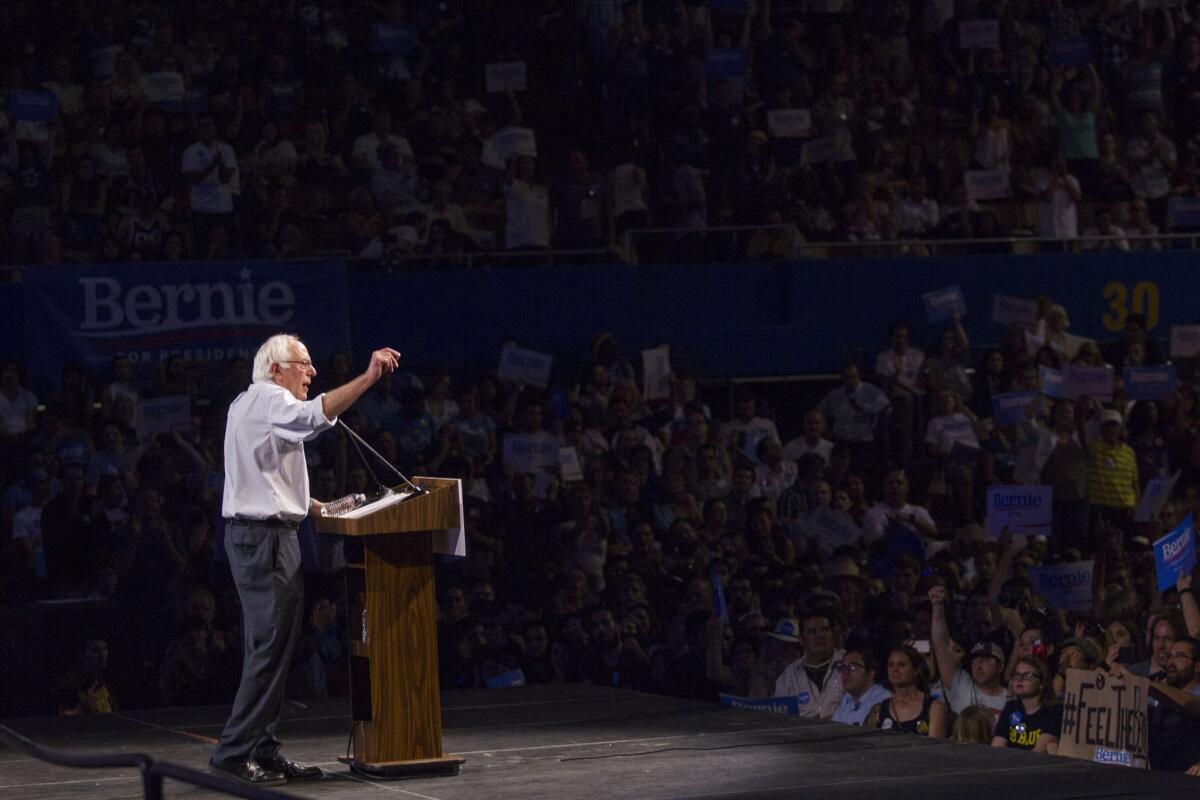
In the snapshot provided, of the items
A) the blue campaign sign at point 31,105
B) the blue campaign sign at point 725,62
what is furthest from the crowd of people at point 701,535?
the blue campaign sign at point 725,62

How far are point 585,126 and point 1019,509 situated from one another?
6.37m

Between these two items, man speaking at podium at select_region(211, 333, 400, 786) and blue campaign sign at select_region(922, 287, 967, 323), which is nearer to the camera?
man speaking at podium at select_region(211, 333, 400, 786)

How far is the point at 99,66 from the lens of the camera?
16500mm

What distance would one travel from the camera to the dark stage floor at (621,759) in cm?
735

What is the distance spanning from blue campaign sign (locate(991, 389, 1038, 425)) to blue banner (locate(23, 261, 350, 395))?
489cm

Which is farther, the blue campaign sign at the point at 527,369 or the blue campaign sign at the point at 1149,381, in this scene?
the blue campaign sign at the point at 1149,381

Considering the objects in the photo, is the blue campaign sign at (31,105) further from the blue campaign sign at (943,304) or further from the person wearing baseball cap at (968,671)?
the person wearing baseball cap at (968,671)

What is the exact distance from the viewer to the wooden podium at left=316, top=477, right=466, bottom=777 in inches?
298

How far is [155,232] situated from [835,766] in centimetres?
900

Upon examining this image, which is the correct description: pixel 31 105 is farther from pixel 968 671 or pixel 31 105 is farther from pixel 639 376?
pixel 968 671

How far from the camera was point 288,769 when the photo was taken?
7.54 meters

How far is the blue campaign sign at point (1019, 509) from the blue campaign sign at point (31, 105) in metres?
7.60

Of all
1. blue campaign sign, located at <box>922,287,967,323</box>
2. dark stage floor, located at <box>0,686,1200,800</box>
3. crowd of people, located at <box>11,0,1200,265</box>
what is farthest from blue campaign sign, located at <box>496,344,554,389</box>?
dark stage floor, located at <box>0,686,1200,800</box>

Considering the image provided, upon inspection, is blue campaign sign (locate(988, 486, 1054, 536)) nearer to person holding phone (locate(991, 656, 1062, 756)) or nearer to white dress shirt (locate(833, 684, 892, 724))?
white dress shirt (locate(833, 684, 892, 724))
